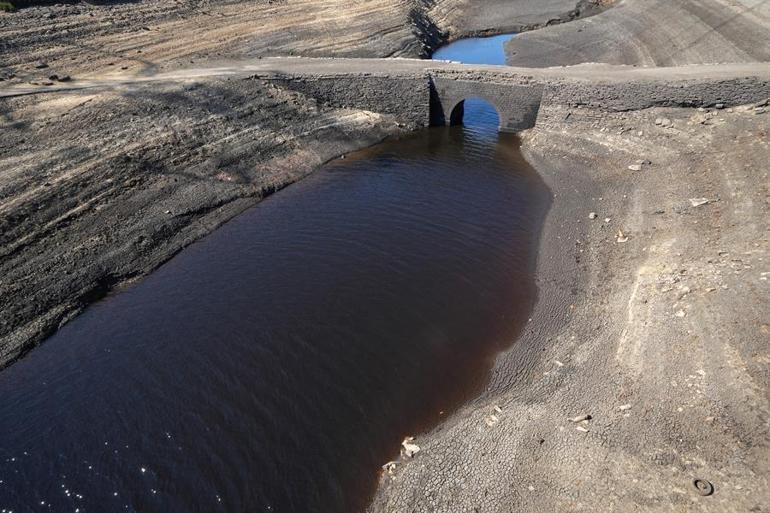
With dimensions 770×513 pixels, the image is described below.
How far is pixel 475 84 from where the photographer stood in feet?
118

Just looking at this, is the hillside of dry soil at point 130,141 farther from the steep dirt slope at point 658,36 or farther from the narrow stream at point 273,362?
the steep dirt slope at point 658,36

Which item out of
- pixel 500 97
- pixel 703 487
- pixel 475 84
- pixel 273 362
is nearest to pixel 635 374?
pixel 703 487

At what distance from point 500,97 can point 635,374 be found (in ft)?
84.5

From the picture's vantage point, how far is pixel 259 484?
14258 millimetres

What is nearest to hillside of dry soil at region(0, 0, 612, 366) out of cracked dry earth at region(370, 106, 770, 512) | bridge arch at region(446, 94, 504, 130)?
bridge arch at region(446, 94, 504, 130)

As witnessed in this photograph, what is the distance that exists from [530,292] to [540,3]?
65962mm

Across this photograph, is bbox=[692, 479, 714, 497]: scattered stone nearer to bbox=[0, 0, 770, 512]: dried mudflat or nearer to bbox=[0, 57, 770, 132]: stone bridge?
bbox=[0, 0, 770, 512]: dried mudflat

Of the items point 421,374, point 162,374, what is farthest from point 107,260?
point 421,374

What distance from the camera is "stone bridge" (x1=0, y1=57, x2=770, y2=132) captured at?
30734 millimetres

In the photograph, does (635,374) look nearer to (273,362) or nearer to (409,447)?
(409,447)

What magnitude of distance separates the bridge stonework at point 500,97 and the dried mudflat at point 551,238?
1803 millimetres

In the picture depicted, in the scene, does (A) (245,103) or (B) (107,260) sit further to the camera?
(A) (245,103)

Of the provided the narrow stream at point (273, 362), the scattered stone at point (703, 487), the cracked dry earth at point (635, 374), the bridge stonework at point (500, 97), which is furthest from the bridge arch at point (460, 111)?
the scattered stone at point (703, 487)

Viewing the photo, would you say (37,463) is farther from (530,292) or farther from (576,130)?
(576,130)
